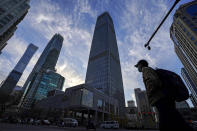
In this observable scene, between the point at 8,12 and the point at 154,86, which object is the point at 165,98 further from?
the point at 8,12

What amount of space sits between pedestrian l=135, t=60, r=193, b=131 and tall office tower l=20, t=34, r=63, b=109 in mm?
118509

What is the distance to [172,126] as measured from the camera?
1537 mm

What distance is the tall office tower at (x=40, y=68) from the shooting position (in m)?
96.3

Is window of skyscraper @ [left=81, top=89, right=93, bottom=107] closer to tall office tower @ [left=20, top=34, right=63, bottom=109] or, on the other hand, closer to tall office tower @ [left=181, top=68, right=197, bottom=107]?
tall office tower @ [left=20, top=34, right=63, bottom=109]

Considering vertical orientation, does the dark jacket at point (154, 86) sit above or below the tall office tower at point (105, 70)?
below

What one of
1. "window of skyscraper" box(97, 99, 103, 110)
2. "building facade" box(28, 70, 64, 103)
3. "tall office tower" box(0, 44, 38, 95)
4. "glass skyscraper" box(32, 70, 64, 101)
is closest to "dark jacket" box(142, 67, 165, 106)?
"window of skyscraper" box(97, 99, 103, 110)

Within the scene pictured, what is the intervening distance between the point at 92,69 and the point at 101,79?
17.7 m

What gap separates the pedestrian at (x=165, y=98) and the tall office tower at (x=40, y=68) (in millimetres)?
118509

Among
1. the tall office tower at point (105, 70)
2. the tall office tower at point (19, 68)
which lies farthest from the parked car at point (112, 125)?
the tall office tower at point (19, 68)

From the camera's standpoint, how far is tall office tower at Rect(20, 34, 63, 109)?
96.3 m

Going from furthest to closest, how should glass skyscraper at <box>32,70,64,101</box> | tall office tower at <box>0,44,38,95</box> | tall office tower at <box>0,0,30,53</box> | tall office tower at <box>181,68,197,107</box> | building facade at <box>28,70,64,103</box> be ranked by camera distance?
tall office tower at <box>0,44,38,95</box>, glass skyscraper at <box>32,70,64,101</box>, building facade at <box>28,70,64,103</box>, tall office tower at <box>181,68,197,107</box>, tall office tower at <box>0,0,30,53</box>

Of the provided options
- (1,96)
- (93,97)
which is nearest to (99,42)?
(93,97)

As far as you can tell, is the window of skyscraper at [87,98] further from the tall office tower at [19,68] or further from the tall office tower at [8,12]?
the tall office tower at [19,68]

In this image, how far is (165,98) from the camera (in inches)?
75.8
